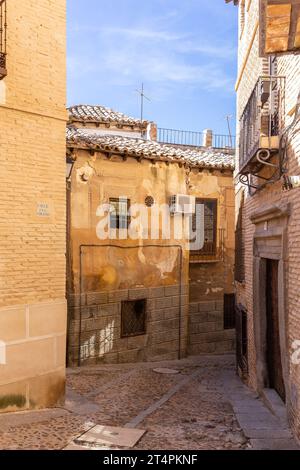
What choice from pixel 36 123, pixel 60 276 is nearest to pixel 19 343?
pixel 60 276

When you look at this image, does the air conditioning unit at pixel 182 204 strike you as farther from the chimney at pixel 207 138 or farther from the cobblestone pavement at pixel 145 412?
the chimney at pixel 207 138

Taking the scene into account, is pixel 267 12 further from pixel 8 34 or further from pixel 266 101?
pixel 8 34

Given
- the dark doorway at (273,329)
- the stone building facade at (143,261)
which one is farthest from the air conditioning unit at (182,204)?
the dark doorway at (273,329)

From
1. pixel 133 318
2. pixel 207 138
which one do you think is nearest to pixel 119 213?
pixel 133 318

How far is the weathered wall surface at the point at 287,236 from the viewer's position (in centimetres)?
705

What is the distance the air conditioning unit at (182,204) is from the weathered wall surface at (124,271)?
0.69 feet

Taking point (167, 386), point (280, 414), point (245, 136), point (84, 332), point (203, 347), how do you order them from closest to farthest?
point (280, 414)
point (245, 136)
point (167, 386)
point (84, 332)
point (203, 347)

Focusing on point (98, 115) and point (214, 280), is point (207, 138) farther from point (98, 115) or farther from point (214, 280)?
point (214, 280)

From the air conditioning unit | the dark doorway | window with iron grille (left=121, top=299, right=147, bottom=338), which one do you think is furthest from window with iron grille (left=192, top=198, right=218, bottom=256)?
the dark doorway

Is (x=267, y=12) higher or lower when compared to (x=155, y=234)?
higher

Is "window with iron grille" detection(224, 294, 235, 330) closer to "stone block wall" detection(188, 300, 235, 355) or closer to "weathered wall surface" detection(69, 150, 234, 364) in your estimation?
"stone block wall" detection(188, 300, 235, 355)

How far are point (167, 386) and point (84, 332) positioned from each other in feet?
10.3

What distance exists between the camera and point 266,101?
873 cm

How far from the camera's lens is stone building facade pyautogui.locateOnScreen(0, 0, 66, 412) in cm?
817
